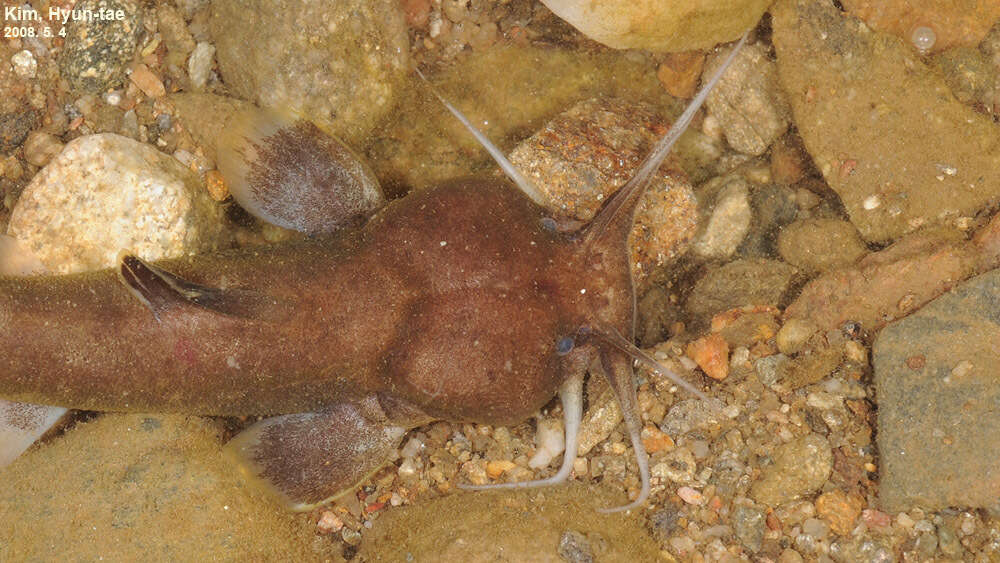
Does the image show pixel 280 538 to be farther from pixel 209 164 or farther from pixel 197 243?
pixel 209 164

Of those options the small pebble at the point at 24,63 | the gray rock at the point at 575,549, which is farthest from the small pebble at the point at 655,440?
the small pebble at the point at 24,63

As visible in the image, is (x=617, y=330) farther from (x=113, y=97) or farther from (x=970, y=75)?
(x=113, y=97)

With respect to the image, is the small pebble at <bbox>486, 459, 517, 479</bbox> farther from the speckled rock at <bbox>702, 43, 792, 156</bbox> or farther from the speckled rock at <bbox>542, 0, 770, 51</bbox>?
the speckled rock at <bbox>542, 0, 770, 51</bbox>

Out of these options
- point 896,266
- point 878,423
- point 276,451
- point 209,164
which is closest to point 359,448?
point 276,451

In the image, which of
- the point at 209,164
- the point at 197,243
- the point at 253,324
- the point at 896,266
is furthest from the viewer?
the point at 209,164

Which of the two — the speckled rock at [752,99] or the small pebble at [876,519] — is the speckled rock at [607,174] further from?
the small pebble at [876,519]
